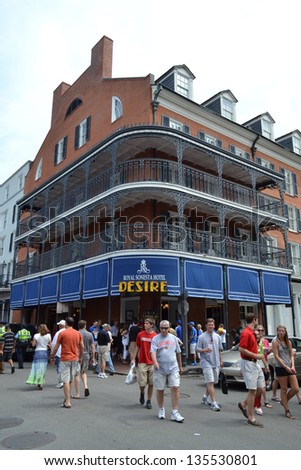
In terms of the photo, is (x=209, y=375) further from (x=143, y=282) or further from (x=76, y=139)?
(x=76, y=139)

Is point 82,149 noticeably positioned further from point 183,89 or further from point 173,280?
point 173,280

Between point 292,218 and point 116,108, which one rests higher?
point 116,108

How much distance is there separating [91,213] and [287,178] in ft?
49.9

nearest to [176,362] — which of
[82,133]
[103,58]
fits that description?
[82,133]

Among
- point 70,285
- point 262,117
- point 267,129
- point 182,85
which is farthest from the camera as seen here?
point 267,129

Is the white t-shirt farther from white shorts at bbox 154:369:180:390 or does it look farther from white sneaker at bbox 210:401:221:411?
white sneaker at bbox 210:401:221:411

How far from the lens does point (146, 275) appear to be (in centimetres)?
1594

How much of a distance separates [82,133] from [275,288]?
1519cm

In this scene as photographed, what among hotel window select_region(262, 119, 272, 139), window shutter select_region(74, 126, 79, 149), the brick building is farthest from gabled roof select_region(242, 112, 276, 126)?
window shutter select_region(74, 126, 79, 149)

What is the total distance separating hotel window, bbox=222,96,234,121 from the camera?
82.3 feet

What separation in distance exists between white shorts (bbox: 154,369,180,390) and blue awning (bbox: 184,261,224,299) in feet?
31.7

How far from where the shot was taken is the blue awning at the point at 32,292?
23002 millimetres

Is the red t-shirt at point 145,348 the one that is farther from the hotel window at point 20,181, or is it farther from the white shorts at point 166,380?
the hotel window at point 20,181
